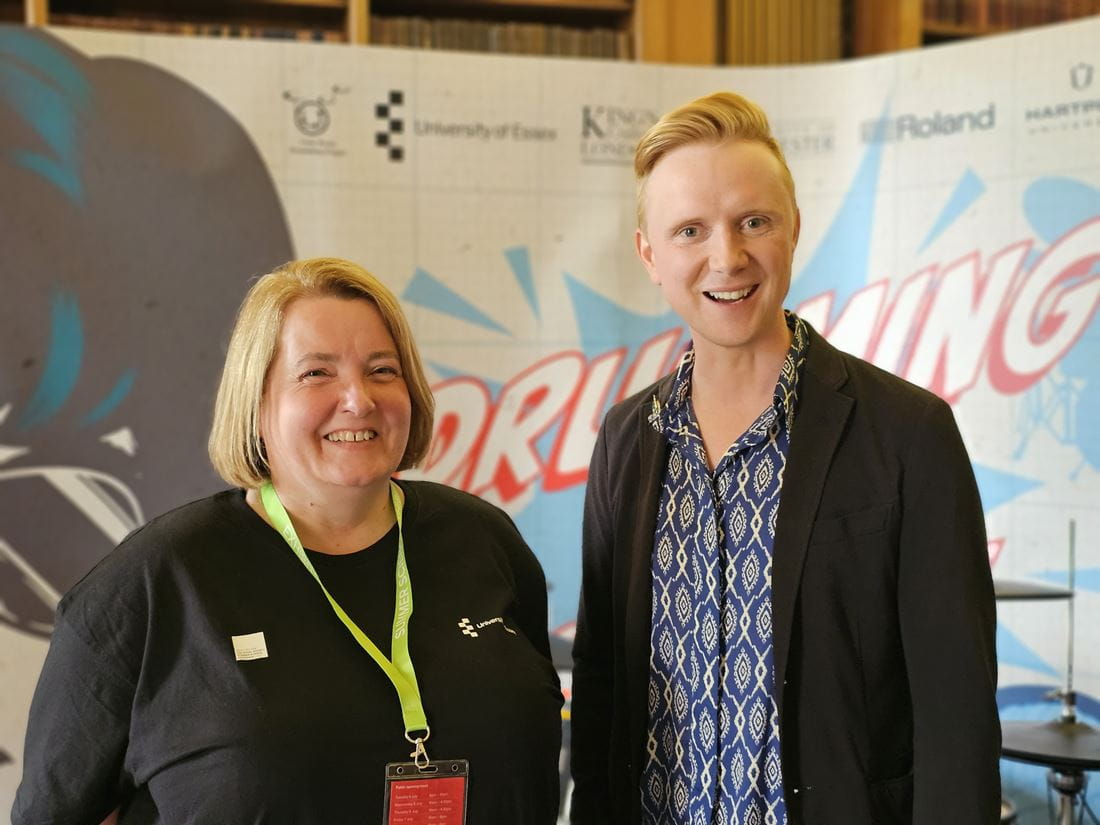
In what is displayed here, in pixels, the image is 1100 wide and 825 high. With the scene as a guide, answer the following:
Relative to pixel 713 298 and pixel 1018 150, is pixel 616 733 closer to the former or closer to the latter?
pixel 713 298

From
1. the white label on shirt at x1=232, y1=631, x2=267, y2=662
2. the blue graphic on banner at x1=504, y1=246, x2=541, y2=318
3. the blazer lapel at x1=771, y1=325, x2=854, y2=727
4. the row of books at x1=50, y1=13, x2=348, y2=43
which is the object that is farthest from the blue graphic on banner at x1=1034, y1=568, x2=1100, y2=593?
the row of books at x1=50, y1=13, x2=348, y2=43

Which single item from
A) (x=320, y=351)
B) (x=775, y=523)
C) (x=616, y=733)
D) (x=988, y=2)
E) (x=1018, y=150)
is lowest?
(x=616, y=733)

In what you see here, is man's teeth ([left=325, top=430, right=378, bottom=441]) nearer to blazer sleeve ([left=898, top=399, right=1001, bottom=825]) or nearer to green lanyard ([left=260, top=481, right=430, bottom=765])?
green lanyard ([left=260, top=481, right=430, bottom=765])

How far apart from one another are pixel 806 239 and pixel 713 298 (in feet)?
7.53

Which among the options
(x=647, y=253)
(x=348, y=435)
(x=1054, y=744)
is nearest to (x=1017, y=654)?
(x=1054, y=744)

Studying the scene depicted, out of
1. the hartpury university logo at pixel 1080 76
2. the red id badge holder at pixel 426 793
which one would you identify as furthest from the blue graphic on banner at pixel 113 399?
the hartpury university logo at pixel 1080 76

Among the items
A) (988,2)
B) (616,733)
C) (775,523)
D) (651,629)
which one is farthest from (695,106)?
(988,2)

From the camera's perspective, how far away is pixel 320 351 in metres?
1.52

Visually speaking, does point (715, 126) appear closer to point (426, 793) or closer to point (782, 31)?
point (426, 793)

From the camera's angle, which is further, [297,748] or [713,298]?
[713,298]

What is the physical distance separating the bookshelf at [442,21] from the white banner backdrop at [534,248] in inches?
25.5

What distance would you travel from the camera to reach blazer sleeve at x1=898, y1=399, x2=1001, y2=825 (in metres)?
1.37

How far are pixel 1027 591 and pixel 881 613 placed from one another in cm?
186

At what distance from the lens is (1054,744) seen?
111 inches
